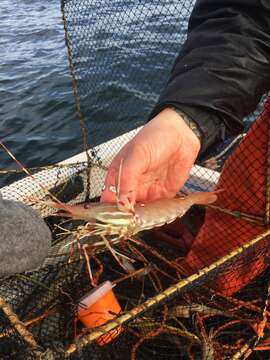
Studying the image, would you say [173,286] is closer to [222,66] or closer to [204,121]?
[204,121]

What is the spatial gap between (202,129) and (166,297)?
962mm

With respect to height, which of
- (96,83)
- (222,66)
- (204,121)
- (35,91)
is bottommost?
(35,91)

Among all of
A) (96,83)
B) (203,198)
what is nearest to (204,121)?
(203,198)

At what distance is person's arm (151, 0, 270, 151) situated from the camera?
1.99 meters

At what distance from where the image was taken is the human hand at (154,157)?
1979mm

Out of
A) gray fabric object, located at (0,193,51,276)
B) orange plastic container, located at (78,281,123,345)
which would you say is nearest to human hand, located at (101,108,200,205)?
gray fabric object, located at (0,193,51,276)

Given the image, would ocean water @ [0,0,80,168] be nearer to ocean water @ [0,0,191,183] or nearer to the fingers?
ocean water @ [0,0,191,183]

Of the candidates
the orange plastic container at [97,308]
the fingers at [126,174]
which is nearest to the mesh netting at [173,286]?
the orange plastic container at [97,308]

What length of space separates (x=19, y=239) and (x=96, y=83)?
4.88 m

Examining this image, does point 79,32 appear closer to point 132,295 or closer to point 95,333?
point 132,295

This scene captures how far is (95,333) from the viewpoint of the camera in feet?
5.53

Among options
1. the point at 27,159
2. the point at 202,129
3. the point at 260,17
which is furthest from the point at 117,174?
the point at 27,159

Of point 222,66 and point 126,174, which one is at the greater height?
point 222,66

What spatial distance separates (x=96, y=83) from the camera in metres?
6.73
